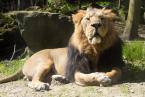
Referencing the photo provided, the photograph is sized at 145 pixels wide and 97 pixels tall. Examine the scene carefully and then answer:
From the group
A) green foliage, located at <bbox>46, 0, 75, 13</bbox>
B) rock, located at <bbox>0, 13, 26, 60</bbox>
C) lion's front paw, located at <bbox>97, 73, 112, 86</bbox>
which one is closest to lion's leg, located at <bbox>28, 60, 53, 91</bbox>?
lion's front paw, located at <bbox>97, 73, 112, 86</bbox>

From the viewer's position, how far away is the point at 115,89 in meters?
6.41

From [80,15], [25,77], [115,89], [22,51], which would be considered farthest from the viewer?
[22,51]

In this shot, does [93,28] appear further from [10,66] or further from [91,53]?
[10,66]

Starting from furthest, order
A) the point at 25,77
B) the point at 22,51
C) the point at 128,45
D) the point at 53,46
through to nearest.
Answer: the point at 22,51
the point at 53,46
the point at 128,45
the point at 25,77

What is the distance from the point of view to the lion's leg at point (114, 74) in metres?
6.66

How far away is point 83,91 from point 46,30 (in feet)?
A: 10.9

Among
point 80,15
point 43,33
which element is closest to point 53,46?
point 43,33

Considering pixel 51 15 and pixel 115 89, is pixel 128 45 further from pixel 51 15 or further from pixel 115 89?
pixel 115 89

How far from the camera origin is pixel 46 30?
954 cm

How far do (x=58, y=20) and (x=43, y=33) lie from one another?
407 mm

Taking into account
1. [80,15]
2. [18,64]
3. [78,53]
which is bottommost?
[18,64]

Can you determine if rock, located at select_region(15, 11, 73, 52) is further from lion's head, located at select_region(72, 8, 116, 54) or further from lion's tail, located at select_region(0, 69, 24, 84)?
lion's head, located at select_region(72, 8, 116, 54)

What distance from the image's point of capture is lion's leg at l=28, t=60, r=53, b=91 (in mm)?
6758

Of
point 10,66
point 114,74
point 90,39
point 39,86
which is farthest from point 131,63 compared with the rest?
point 10,66
